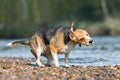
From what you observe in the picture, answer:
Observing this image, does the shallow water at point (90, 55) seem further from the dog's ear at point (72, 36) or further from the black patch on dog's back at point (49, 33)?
the dog's ear at point (72, 36)

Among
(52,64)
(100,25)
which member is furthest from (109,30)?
(52,64)

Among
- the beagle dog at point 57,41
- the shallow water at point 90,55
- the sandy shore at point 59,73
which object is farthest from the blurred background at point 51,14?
the sandy shore at point 59,73

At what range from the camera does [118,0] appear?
67.6m

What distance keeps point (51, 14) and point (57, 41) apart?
160ft

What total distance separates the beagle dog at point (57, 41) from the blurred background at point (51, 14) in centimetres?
4457

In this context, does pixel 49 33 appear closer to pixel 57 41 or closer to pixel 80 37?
pixel 57 41

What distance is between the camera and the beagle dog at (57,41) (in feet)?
63.8

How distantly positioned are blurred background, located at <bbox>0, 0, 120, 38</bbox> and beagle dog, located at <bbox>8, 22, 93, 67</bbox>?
146ft

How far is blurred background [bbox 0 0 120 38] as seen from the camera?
6634cm

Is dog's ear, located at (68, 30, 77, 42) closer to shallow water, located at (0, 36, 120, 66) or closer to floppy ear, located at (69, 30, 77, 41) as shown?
floppy ear, located at (69, 30, 77, 41)

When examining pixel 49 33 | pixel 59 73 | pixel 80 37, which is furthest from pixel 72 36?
pixel 59 73

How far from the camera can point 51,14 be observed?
6850 cm

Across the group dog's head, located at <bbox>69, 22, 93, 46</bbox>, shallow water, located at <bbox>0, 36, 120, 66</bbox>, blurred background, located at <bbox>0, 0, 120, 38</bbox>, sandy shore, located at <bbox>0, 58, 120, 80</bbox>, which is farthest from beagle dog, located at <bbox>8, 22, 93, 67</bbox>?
blurred background, located at <bbox>0, 0, 120, 38</bbox>

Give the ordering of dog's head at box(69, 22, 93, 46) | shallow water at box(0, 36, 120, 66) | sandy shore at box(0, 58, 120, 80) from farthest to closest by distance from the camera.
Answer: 1. shallow water at box(0, 36, 120, 66)
2. dog's head at box(69, 22, 93, 46)
3. sandy shore at box(0, 58, 120, 80)
